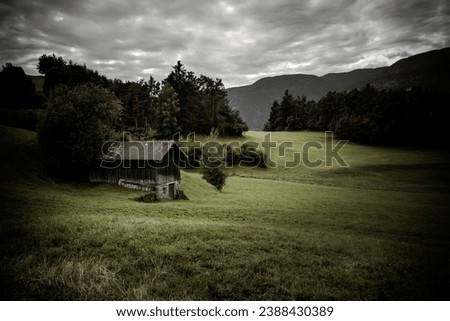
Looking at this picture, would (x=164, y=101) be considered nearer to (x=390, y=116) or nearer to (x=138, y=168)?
(x=138, y=168)

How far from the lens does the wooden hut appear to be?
30875mm

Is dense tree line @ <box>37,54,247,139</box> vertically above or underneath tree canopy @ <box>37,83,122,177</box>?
above

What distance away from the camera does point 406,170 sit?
5425 centimetres

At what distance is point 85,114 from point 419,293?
1378 inches

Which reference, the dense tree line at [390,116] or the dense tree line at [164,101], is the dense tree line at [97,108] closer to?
the dense tree line at [164,101]

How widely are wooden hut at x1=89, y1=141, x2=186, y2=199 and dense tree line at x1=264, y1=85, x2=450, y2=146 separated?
72611 millimetres

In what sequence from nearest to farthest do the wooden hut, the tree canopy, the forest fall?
the tree canopy, the wooden hut, the forest

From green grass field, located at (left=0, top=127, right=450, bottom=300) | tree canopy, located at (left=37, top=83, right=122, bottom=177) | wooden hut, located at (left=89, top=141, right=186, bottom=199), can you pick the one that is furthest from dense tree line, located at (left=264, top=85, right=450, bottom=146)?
tree canopy, located at (left=37, top=83, right=122, bottom=177)

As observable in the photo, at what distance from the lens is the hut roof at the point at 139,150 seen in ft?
A: 102

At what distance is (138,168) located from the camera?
3114cm

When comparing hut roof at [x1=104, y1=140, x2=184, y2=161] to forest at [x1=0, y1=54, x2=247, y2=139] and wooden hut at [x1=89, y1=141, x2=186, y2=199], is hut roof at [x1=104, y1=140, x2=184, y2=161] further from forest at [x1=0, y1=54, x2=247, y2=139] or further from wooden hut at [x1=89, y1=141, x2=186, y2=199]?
forest at [x1=0, y1=54, x2=247, y2=139]

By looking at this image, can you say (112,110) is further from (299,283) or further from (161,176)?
(299,283)

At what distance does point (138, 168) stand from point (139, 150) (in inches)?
94.6

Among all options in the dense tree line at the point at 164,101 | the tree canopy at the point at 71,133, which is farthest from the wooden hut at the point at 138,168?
the dense tree line at the point at 164,101
